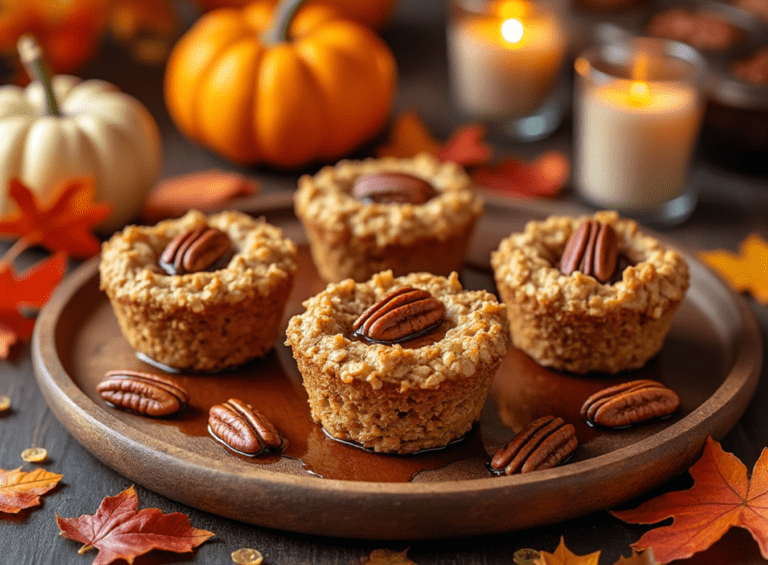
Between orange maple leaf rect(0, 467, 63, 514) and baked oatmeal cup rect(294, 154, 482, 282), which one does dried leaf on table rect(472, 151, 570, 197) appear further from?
orange maple leaf rect(0, 467, 63, 514)

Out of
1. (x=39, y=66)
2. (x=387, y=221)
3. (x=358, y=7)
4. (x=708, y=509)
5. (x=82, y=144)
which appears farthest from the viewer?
(x=358, y=7)

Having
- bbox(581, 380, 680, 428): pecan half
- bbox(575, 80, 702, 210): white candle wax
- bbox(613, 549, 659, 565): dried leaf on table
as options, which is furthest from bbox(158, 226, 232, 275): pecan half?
bbox(575, 80, 702, 210): white candle wax

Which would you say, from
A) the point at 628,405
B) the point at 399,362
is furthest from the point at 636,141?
the point at 399,362

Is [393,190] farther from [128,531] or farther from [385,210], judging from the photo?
[128,531]

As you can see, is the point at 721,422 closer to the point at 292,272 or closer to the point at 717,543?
the point at 717,543

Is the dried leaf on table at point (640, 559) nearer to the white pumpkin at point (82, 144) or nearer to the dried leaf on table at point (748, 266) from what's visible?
the dried leaf on table at point (748, 266)

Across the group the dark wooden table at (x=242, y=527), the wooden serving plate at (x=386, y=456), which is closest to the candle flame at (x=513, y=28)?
the dark wooden table at (x=242, y=527)

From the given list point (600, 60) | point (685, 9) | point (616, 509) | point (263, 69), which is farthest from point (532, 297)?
point (685, 9)
